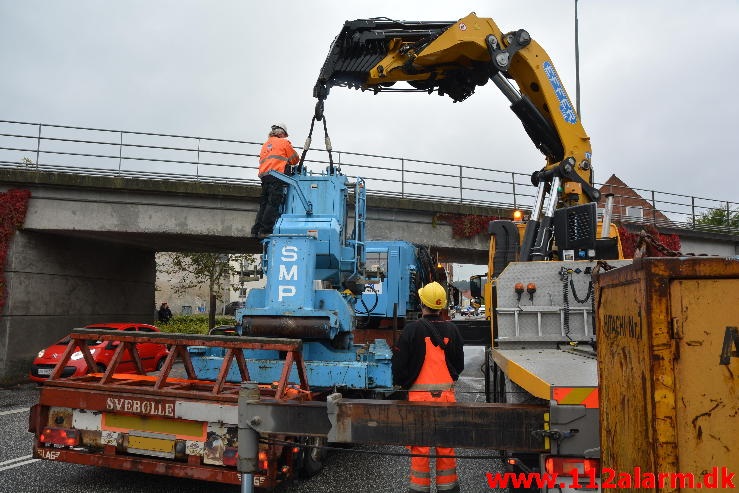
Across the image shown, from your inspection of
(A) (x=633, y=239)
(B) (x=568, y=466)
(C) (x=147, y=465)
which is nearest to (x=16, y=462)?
(C) (x=147, y=465)

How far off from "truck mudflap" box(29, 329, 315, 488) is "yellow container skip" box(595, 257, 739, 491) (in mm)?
2918

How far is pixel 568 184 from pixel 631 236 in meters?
10.8

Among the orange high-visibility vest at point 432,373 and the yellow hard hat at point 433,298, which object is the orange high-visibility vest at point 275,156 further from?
the orange high-visibility vest at point 432,373

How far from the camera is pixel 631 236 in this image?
17281mm

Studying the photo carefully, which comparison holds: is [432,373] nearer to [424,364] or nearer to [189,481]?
[424,364]

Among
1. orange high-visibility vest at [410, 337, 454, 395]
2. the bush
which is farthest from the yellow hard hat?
the bush

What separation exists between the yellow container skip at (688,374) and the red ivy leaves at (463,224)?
14.4 meters

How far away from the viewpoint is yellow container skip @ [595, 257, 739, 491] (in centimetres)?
190

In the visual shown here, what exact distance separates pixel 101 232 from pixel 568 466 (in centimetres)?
1383

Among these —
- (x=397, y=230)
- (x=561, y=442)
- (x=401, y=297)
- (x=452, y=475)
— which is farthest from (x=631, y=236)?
(x=561, y=442)

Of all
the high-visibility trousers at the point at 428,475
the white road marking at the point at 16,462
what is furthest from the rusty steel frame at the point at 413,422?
the white road marking at the point at 16,462

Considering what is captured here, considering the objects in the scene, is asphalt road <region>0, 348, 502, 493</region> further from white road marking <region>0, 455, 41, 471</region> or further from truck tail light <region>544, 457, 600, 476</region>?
truck tail light <region>544, 457, 600, 476</region>

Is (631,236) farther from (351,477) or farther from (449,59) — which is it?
(351,477)

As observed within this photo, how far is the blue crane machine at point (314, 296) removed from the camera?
594cm
